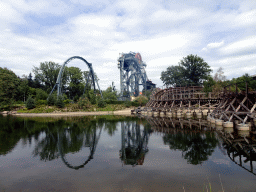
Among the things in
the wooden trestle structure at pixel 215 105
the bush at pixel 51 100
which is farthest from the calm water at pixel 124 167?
the bush at pixel 51 100

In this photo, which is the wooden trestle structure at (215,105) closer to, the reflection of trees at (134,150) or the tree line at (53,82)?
the reflection of trees at (134,150)

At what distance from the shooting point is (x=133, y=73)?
7250 centimetres

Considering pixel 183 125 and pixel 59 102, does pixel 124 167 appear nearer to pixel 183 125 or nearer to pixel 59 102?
pixel 183 125

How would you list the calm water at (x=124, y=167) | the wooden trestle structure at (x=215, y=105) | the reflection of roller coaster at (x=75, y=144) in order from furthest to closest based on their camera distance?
the wooden trestle structure at (x=215, y=105), the reflection of roller coaster at (x=75, y=144), the calm water at (x=124, y=167)

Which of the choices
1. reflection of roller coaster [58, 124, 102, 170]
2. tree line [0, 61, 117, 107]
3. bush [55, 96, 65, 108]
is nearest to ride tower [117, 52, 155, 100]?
tree line [0, 61, 117, 107]

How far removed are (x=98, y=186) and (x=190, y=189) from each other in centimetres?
366

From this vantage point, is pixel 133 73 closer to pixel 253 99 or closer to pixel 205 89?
pixel 205 89

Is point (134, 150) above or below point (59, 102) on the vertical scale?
below

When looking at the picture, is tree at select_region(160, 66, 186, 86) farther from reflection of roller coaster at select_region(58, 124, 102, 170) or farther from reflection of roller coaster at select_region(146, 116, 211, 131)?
reflection of roller coaster at select_region(58, 124, 102, 170)

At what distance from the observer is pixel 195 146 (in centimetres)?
1234

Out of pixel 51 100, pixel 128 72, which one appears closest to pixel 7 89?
pixel 51 100

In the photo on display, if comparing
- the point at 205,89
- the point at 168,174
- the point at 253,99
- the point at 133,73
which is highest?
the point at 133,73

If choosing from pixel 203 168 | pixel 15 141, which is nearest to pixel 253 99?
pixel 203 168

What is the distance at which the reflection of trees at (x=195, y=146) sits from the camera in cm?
1020
